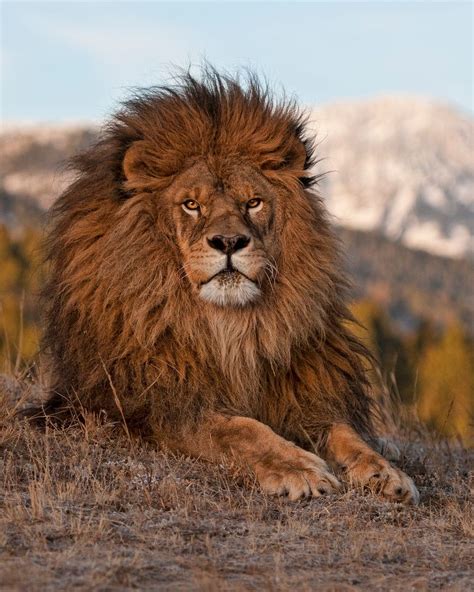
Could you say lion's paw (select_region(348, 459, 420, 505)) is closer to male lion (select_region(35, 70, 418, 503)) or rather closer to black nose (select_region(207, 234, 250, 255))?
male lion (select_region(35, 70, 418, 503))

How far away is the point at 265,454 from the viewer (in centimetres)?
504

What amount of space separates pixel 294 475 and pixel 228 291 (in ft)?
3.12

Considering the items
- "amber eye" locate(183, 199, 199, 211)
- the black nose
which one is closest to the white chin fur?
the black nose

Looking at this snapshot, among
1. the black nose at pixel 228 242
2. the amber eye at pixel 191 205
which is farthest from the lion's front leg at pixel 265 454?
the amber eye at pixel 191 205

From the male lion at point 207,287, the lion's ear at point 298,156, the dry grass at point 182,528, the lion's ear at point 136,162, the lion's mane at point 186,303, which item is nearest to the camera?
the dry grass at point 182,528

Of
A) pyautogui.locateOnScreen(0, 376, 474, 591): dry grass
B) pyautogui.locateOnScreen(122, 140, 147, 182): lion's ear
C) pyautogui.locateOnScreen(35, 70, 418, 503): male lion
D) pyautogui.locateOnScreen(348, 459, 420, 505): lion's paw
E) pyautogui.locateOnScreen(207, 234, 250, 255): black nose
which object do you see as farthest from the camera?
pyautogui.locateOnScreen(122, 140, 147, 182): lion's ear

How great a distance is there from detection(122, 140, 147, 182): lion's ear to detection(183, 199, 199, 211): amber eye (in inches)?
11.1

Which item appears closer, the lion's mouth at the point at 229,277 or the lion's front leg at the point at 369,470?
the lion's front leg at the point at 369,470

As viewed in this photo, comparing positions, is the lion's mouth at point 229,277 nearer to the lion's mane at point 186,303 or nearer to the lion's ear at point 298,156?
the lion's mane at point 186,303

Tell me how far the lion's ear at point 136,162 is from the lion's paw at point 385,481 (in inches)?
71.9

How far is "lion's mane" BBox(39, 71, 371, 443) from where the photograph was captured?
546 centimetres

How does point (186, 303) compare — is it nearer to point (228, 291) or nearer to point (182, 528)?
point (228, 291)

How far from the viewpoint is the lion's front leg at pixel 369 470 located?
4910mm

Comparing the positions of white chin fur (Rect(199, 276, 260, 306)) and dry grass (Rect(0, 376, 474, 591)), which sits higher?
white chin fur (Rect(199, 276, 260, 306))
